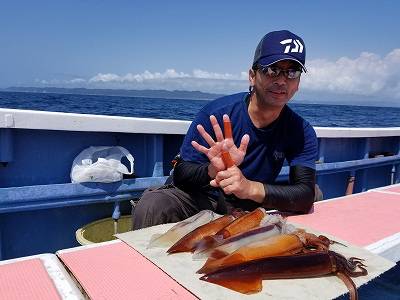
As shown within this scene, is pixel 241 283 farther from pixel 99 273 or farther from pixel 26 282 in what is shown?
pixel 26 282

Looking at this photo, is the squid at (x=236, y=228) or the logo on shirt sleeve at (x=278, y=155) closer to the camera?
the squid at (x=236, y=228)

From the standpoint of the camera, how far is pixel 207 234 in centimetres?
207

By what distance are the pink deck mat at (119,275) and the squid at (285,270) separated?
189 mm

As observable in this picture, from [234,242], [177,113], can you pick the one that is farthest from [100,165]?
[177,113]

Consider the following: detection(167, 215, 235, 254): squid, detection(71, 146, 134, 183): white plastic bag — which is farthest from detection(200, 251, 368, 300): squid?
detection(71, 146, 134, 183): white plastic bag

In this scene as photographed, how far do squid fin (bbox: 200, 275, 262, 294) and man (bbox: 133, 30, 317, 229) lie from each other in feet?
3.11

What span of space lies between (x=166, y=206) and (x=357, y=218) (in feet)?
5.22

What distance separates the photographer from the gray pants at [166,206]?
106 inches

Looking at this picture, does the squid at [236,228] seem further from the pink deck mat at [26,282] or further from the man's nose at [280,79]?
the man's nose at [280,79]

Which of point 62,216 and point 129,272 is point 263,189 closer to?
point 129,272

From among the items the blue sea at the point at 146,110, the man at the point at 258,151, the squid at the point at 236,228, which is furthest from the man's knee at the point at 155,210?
the blue sea at the point at 146,110

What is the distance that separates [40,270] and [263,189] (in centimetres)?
162

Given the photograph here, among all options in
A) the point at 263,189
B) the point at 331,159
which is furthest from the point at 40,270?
the point at 331,159

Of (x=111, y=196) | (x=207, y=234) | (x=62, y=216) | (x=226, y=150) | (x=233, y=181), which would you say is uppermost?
(x=226, y=150)
